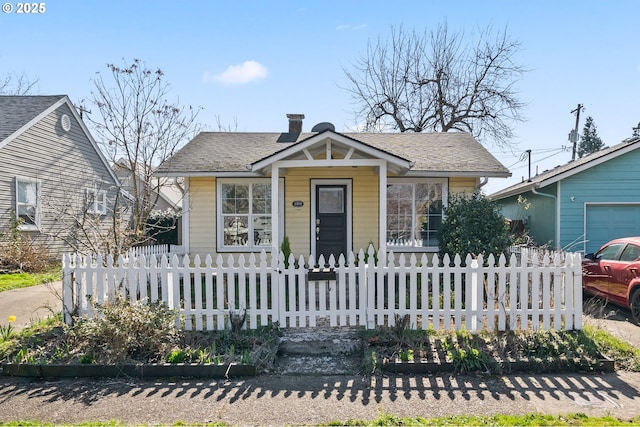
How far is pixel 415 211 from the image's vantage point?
37.6 ft

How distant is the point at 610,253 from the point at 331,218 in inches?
246

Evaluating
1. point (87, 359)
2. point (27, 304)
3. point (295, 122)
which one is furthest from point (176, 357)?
point (295, 122)

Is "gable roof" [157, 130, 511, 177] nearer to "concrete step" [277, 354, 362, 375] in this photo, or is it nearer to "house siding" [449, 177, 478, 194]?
"house siding" [449, 177, 478, 194]

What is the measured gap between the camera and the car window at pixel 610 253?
7.92 meters

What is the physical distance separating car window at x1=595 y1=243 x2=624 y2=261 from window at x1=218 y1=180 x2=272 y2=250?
298 inches

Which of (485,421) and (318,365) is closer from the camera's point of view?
(485,421)

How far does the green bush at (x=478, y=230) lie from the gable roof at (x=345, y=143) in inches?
60.4

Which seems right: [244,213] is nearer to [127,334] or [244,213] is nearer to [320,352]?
[320,352]

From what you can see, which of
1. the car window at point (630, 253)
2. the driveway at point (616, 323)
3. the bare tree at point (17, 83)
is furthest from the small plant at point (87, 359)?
the bare tree at point (17, 83)

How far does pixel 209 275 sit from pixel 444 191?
7.37 metres

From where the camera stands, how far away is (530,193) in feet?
50.6

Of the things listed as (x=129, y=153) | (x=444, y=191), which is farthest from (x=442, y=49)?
(x=129, y=153)

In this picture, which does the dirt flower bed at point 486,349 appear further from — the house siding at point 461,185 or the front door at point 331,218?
the house siding at point 461,185

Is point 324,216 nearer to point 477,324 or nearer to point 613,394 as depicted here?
point 477,324
